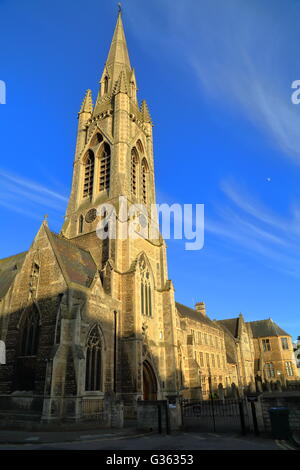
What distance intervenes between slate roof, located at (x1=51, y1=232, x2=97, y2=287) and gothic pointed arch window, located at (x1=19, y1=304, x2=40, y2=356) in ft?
10.7

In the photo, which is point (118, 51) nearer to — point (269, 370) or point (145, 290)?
point (145, 290)

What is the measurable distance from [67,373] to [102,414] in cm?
331

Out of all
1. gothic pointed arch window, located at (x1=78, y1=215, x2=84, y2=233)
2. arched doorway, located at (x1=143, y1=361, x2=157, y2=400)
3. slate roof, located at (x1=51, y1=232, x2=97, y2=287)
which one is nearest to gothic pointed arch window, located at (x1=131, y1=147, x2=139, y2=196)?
gothic pointed arch window, located at (x1=78, y1=215, x2=84, y2=233)

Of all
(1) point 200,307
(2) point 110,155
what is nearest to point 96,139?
(2) point 110,155

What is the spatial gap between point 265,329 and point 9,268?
48381 millimetres

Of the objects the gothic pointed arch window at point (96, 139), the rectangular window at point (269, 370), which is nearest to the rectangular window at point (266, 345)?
the rectangular window at point (269, 370)

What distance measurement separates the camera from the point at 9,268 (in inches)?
1145

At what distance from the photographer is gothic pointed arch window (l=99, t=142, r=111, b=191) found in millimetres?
30781

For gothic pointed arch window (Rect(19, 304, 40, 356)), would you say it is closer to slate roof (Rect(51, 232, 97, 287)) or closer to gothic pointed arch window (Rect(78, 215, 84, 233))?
slate roof (Rect(51, 232, 97, 287))

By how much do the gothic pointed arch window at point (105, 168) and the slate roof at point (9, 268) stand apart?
10029 millimetres

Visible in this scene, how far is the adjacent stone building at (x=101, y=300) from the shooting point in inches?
691
